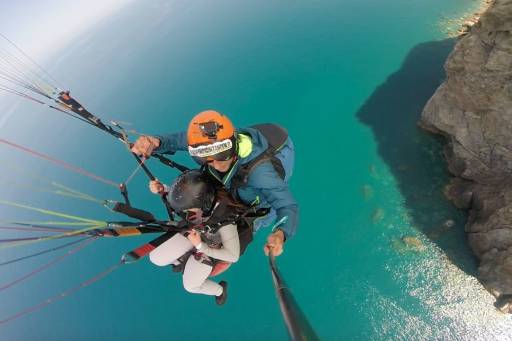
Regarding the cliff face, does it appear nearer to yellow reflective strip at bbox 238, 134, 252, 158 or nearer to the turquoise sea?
the turquoise sea

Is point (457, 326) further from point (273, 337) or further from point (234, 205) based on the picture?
point (234, 205)

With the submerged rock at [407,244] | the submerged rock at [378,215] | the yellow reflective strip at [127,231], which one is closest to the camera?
the yellow reflective strip at [127,231]

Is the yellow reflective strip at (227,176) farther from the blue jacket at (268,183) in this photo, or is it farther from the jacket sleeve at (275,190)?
the jacket sleeve at (275,190)

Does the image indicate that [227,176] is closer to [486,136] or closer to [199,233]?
[199,233]

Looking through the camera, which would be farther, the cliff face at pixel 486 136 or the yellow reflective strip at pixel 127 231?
the cliff face at pixel 486 136

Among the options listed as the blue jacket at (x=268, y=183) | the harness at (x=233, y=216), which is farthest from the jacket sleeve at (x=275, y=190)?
the harness at (x=233, y=216)

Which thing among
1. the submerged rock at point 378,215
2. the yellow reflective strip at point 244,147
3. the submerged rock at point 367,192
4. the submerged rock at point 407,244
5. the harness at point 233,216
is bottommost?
Answer: the submerged rock at point 407,244
